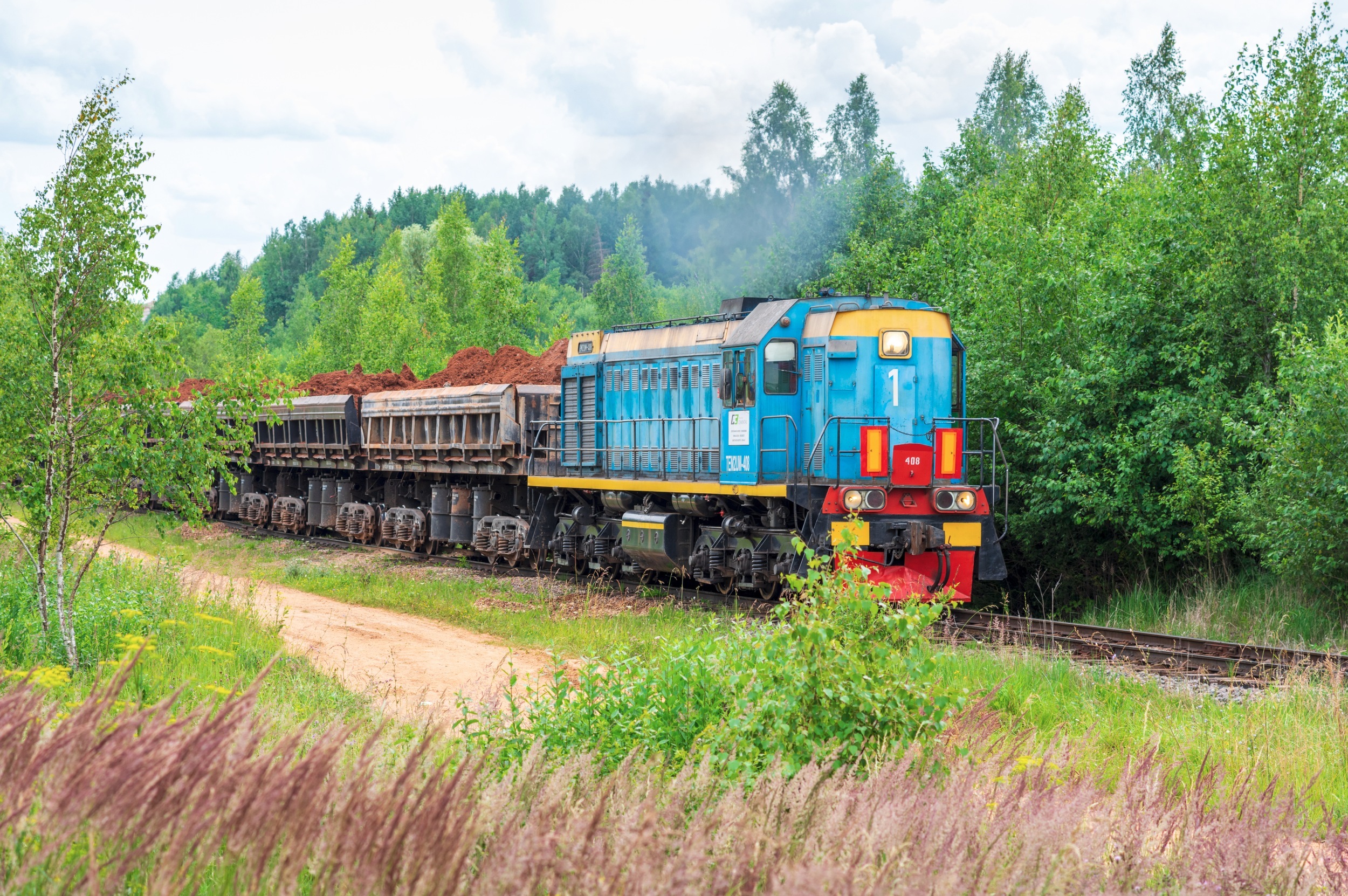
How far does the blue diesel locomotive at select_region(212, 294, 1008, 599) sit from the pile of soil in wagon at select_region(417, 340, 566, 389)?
150 centimetres

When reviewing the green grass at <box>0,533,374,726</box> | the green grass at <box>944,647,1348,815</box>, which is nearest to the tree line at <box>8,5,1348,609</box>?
the green grass at <box>0,533,374,726</box>

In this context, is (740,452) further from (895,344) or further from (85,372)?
(85,372)

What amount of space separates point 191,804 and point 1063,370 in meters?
16.7

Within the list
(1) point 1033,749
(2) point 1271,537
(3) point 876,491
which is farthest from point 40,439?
(2) point 1271,537

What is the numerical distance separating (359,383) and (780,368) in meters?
15.7

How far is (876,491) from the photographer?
45.2 feet

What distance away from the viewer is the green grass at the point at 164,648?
797 cm

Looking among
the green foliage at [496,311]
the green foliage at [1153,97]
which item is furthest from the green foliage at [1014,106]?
the green foliage at [496,311]

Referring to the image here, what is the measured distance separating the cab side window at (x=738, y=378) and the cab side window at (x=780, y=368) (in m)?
0.19

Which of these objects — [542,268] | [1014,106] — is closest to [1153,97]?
[1014,106]

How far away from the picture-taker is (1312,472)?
1309 centimetres

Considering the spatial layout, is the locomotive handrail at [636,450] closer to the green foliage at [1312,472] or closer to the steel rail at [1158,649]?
the steel rail at [1158,649]

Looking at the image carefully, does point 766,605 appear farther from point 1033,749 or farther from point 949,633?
point 1033,749

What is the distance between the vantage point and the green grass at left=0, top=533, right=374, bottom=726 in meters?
7.97
